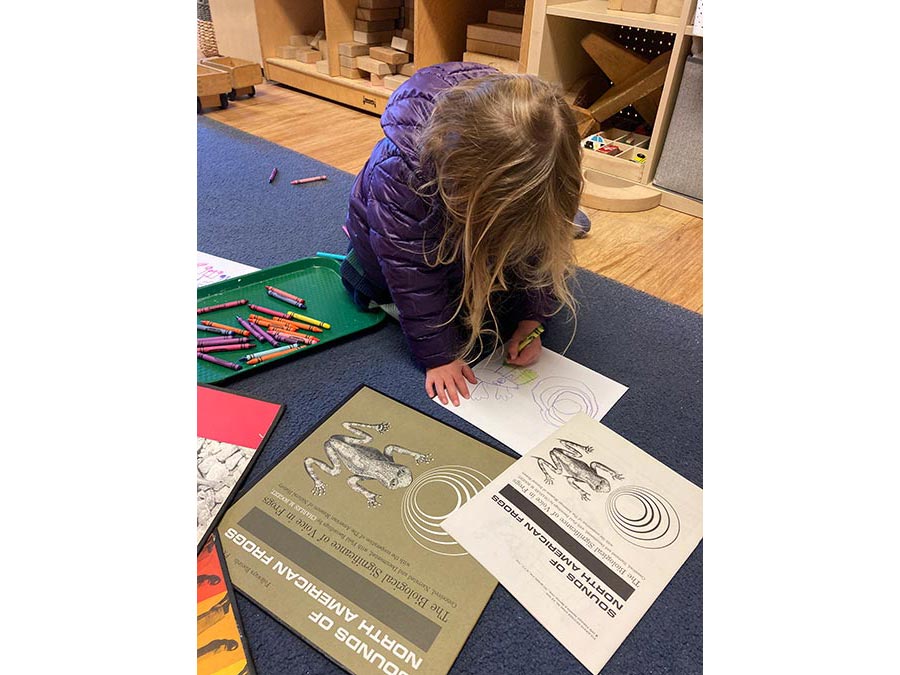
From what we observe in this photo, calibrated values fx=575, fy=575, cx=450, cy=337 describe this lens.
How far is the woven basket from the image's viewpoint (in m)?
2.33

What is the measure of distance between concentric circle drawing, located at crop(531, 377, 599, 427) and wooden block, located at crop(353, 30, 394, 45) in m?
1.67

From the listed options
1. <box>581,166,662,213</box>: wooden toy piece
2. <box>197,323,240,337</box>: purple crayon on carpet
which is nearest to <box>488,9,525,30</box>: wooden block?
<box>581,166,662,213</box>: wooden toy piece

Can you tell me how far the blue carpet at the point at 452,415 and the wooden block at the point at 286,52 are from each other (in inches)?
29.4

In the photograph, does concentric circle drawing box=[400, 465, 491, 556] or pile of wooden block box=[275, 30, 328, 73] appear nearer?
concentric circle drawing box=[400, 465, 491, 556]

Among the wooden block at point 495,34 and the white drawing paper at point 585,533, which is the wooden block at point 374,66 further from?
the white drawing paper at point 585,533

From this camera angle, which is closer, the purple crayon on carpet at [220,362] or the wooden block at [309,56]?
the purple crayon on carpet at [220,362]

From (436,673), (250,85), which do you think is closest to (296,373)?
(436,673)

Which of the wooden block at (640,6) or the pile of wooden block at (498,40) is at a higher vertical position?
the wooden block at (640,6)

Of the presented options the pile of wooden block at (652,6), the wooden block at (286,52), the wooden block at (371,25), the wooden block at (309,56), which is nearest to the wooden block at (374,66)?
the wooden block at (371,25)

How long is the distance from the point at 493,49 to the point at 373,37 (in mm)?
560

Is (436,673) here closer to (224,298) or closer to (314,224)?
(224,298)

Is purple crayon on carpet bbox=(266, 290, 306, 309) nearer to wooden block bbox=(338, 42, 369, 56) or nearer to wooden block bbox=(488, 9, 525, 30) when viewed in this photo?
wooden block bbox=(488, 9, 525, 30)

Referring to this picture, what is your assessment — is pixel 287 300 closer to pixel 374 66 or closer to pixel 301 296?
pixel 301 296

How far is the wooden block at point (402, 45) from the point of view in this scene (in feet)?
6.37
